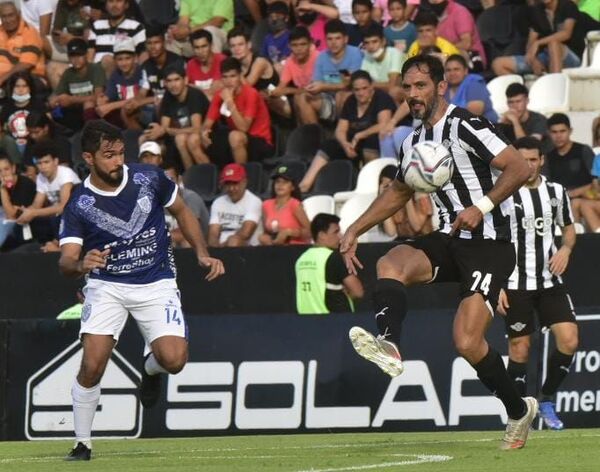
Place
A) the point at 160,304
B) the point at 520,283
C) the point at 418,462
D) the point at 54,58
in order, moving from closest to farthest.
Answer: the point at 418,462, the point at 160,304, the point at 520,283, the point at 54,58

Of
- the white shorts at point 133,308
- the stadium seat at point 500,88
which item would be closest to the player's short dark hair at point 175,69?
the stadium seat at point 500,88

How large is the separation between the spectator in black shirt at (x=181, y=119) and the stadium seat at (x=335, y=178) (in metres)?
1.46

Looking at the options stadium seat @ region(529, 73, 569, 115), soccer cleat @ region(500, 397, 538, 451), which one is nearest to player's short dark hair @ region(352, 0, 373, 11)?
stadium seat @ region(529, 73, 569, 115)

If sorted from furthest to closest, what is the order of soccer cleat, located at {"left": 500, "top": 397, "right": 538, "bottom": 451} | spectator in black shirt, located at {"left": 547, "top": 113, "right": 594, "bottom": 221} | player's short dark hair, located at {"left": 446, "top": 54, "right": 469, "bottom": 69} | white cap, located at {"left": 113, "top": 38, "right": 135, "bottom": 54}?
white cap, located at {"left": 113, "top": 38, "right": 135, "bottom": 54}, player's short dark hair, located at {"left": 446, "top": 54, "right": 469, "bottom": 69}, spectator in black shirt, located at {"left": 547, "top": 113, "right": 594, "bottom": 221}, soccer cleat, located at {"left": 500, "top": 397, "right": 538, "bottom": 451}

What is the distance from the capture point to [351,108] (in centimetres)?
1741

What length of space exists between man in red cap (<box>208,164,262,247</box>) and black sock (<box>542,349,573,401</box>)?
15.7ft

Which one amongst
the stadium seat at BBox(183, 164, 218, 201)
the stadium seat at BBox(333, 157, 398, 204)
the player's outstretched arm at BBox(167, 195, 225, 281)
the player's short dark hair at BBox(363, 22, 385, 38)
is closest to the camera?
the player's outstretched arm at BBox(167, 195, 225, 281)

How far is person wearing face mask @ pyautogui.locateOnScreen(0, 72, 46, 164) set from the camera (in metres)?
19.4

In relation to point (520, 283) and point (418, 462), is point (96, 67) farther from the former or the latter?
point (418, 462)

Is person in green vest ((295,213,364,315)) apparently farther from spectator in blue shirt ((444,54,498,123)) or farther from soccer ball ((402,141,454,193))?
soccer ball ((402,141,454,193))

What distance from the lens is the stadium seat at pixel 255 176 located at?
17766mm

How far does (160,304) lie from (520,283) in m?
3.26

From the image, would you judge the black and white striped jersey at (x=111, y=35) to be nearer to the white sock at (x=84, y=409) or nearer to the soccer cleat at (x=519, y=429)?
the white sock at (x=84, y=409)

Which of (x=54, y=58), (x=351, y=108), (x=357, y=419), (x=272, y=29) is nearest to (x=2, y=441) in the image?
(x=357, y=419)
